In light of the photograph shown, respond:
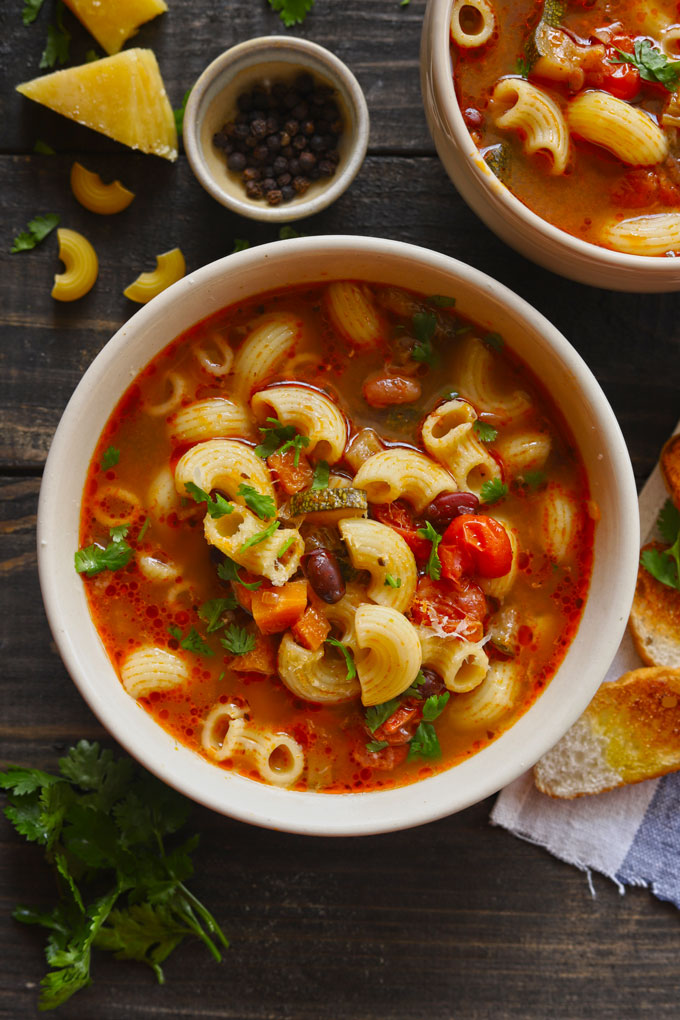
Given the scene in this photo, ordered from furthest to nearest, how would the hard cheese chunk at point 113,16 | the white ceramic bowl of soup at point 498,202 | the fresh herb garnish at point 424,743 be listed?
the hard cheese chunk at point 113,16 → the fresh herb garnish at point 424,743 → the white ceramic bowl of soup at point 498,202

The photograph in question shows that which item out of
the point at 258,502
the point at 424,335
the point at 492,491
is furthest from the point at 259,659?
the point at 424,335

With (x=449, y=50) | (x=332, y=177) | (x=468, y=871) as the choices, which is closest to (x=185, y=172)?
(x=332, y=177)

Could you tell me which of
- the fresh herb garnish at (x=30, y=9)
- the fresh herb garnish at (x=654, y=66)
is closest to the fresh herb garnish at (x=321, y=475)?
A: the fresh herb garnish at (x=654, y=66)

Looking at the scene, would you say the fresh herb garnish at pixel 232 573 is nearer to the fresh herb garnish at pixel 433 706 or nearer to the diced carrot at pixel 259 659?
the diced carrot at pixel 259 659

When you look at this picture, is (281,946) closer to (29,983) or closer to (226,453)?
(29,983)

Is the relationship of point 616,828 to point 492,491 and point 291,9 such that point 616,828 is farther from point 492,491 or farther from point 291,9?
point 291,9

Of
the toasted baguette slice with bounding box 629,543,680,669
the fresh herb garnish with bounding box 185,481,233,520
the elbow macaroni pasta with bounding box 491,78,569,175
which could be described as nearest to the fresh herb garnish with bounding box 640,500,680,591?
the toasted baguette slice with bounding box 629,543,680,669
